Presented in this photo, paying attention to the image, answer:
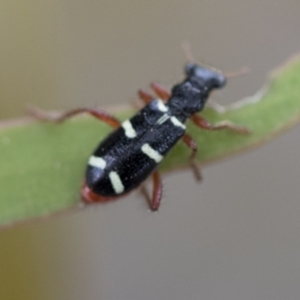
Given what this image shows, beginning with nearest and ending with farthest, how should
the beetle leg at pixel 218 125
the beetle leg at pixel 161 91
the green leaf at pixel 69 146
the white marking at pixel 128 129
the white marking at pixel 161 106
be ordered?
the green leaf at pixel 69 146 < the beetle leg at pixel 218 125 < the white marking at pixel 128 129 < the white marking at pixel 161 106 < the beetle leg at pixel 161 91

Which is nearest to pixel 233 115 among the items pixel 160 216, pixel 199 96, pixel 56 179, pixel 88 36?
pixel 199 96

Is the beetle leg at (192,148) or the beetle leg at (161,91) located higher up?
the beetle leg at (161,91)

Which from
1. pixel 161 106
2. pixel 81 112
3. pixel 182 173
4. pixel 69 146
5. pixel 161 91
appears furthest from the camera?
pixel 182 173

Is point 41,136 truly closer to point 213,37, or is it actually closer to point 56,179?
point 56,179

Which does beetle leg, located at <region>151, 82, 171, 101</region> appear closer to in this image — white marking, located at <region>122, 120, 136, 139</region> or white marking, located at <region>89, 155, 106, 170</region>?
white marking, located at <region>122, 120, 136, 139</region>

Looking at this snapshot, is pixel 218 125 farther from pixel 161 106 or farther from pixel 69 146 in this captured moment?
pixel 69 146

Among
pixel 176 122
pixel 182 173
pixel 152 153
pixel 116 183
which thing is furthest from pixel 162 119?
pixel 182 173

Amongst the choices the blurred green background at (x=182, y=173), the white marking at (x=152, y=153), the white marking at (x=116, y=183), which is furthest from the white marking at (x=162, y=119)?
the blurred green background at (x=182, y=173)

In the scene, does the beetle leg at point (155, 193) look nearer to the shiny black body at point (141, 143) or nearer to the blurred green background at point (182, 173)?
the shiny black body at point (141, 143)
